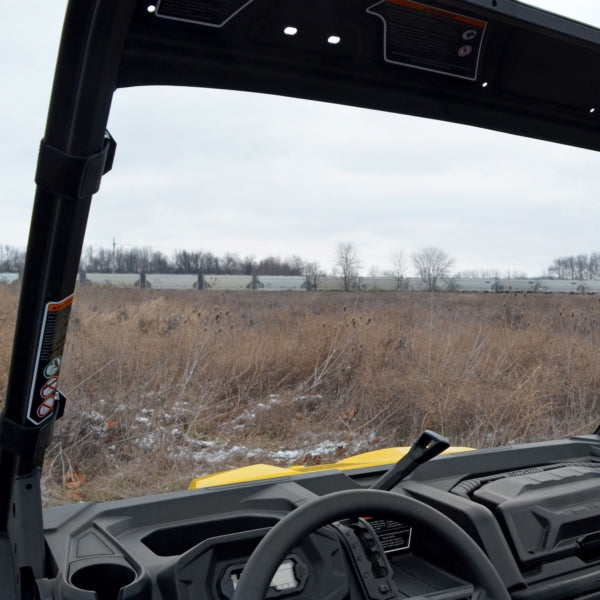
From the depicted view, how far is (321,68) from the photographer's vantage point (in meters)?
1.42

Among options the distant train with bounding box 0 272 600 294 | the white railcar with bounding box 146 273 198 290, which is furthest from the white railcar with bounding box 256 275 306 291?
the white railcar with bounding box 146 273 198 290

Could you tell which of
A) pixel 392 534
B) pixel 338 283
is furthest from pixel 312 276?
pixel 392 534

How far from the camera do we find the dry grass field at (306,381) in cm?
398

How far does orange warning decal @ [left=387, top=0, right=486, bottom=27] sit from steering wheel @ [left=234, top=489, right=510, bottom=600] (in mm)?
941

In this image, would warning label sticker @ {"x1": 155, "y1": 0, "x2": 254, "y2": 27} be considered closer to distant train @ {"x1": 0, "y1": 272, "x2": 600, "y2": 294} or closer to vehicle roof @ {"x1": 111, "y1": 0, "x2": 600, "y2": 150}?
vehicle roof @ {"x1": 111, "y1": 0, "x2": 600, "y2": 150}

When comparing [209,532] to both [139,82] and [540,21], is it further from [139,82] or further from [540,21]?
[540,21]

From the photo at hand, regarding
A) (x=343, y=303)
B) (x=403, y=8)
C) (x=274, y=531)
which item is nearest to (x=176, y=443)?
(x=343, y=303)

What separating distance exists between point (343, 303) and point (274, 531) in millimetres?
4768

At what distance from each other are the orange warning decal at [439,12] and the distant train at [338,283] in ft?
5.02

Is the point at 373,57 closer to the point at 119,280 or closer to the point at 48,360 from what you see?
the point at 48,360

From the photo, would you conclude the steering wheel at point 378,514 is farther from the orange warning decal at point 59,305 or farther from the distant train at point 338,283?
the distant train at point 338,283

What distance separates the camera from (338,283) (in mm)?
4195

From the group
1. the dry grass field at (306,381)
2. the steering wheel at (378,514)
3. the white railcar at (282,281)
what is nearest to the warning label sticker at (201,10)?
the steering wheel at (378,514)

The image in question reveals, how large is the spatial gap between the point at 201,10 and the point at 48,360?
0.76 metres
